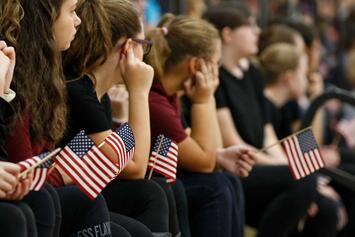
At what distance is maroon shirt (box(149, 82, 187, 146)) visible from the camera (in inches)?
183

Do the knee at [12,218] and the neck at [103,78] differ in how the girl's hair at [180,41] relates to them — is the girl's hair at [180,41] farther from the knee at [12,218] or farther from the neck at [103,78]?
the knee at [12,218]

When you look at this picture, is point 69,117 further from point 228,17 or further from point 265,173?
point 228,17

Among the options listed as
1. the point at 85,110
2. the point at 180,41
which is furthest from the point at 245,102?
the point at 85,110

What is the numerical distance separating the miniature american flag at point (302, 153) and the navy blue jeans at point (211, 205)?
0.97 feet

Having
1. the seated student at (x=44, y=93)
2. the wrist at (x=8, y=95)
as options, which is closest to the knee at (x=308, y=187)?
the seated student at (x=44, y=93)

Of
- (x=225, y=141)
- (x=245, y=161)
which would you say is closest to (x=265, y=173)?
(x=225, y=141)

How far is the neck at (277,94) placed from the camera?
7133mm

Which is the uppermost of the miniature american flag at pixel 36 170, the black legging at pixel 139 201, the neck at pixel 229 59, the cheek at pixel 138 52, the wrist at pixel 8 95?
the wrist at pixel 8 95

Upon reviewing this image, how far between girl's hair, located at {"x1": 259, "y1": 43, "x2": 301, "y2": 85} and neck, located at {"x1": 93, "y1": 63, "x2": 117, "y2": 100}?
285 cm

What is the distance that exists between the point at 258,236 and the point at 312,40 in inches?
93.1

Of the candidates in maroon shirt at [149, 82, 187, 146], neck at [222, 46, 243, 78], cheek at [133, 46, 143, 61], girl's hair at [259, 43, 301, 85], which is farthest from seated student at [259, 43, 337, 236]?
cheek at [133, 46, 143, 61]

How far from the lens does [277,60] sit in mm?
6992

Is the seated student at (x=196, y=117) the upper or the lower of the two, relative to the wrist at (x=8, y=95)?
lower

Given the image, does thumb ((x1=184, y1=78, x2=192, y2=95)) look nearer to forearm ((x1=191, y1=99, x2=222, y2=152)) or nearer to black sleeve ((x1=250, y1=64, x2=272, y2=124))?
forearm ((x1=191, y1=99, x2=222, y2=152))
